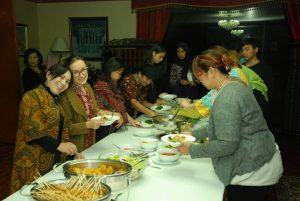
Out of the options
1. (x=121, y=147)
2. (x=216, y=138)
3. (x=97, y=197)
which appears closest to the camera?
(x=97, y=197)

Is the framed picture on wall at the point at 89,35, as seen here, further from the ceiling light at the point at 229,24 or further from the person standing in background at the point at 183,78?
the ceiling light at the point at 229,24

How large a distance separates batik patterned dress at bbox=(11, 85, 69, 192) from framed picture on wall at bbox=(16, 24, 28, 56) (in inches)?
160

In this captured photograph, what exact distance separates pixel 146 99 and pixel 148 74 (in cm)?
58

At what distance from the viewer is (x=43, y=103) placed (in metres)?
1.94

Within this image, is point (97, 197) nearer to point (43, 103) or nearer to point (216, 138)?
point (216, 138)

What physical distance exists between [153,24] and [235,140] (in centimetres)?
443

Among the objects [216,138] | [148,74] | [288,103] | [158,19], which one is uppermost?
[158,19]

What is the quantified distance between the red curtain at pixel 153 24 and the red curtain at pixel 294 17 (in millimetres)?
1873

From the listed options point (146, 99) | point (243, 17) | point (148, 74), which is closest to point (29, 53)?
point (146, 99)

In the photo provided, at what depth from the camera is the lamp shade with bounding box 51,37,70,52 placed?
5852 millimetres

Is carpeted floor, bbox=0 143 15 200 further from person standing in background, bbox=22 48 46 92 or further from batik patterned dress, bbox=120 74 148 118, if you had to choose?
batik patterned dress, bbox=120 74 148 118

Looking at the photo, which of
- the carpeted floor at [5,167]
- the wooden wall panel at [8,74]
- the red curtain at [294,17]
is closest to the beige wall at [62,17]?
the wooden wall panel at [8,74]

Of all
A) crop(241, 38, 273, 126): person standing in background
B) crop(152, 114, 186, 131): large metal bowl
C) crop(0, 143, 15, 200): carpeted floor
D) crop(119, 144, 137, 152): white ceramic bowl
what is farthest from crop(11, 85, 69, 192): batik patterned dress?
crop(241, 38, 273, 126): person standing in background

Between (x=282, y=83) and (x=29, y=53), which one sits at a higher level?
(x=29, y=53)
